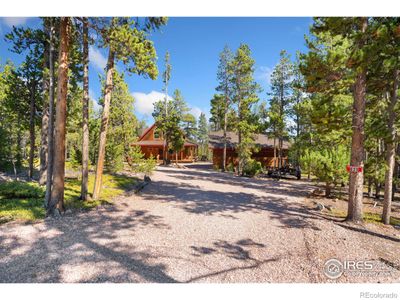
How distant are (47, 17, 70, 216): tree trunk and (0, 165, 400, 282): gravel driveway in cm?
92

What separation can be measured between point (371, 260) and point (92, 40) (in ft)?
38.8

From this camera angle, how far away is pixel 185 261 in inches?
195

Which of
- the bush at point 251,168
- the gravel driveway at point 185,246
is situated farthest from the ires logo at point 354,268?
the bush at point 251,168

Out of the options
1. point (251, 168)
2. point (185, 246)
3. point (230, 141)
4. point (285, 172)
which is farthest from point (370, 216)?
point (230, 141)

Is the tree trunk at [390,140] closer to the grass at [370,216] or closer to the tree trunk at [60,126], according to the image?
the grass at [370,216]

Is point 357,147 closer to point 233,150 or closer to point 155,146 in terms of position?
point 233,150

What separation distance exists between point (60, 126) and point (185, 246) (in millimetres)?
6079

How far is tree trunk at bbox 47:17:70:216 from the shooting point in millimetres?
7896

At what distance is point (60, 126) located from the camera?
7945mm

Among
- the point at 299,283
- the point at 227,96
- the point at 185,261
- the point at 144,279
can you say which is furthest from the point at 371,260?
the point at 227,96

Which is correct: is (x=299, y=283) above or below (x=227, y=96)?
below

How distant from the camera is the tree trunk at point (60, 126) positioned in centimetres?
790

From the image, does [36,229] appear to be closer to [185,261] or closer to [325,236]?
[185,261]

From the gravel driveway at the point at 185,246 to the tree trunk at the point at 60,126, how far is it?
3.02ft
